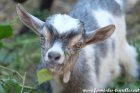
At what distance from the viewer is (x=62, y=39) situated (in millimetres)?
3775

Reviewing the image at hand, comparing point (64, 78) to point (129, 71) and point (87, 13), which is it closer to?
point (87, 13)

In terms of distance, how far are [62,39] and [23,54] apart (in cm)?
271

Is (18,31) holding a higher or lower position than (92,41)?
lower

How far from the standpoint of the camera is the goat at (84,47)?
150 inches

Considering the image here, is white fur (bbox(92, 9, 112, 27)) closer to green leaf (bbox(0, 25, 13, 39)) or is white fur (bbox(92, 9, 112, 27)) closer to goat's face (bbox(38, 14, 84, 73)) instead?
green leaf (bbox(0, 25, 13, 39))

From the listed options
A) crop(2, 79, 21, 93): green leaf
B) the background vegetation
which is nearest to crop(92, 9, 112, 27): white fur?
the background vegetation

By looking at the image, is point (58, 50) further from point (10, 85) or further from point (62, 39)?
point (10, 85)

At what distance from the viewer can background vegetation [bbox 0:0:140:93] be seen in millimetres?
4516

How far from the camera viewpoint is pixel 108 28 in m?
4.08

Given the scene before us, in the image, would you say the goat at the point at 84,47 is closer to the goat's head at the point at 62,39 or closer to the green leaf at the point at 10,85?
the goat's head at the point at 62,39

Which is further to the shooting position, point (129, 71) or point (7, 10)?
point (7, 10)

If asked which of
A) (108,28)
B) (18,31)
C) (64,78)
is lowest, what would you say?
(18,31)

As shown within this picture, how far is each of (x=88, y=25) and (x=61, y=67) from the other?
1156 millimetres

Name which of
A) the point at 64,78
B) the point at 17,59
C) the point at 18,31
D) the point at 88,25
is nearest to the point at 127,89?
the point at 88,25
